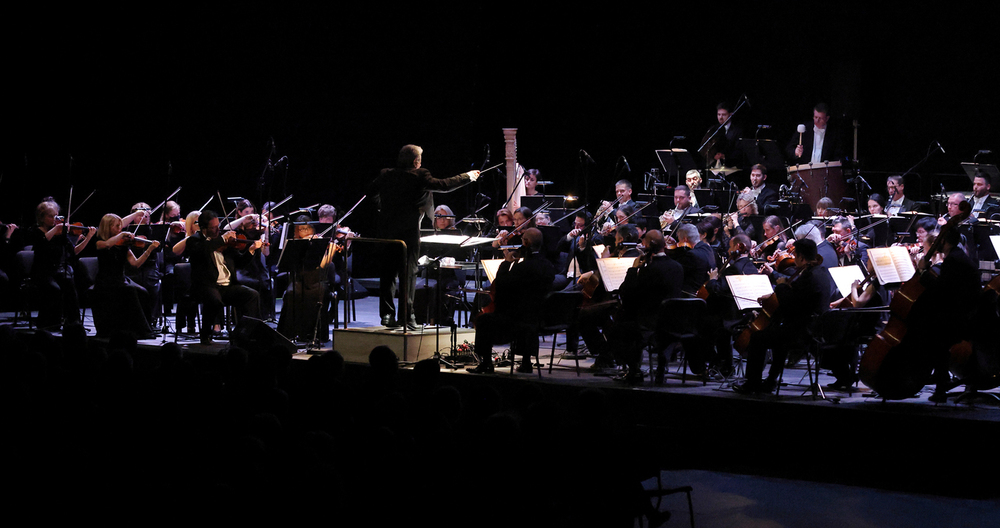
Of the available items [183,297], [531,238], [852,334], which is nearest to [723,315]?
[852,334]

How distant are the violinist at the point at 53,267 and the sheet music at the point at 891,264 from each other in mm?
7477

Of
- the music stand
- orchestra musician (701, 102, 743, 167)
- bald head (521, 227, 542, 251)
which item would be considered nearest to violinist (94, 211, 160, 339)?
bald head (521, 227, 542, 251)

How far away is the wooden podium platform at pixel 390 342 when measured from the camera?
24.8 ft

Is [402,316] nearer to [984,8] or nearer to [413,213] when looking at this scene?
[413,213]

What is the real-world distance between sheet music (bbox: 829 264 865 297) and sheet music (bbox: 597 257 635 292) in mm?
1565

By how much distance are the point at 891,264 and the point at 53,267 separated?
7.94m

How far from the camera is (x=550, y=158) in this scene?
13680 millimetres

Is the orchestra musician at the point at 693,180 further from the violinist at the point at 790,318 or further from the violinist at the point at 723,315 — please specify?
the violinist at the point at 790,318

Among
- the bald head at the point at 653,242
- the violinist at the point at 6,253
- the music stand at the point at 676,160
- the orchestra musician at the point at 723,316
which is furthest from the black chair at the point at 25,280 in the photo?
the music stand at the point at 676,160

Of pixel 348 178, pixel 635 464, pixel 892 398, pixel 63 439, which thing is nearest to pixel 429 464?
pixel 635 464

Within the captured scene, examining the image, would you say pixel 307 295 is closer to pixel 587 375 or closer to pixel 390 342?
pixel 390 342

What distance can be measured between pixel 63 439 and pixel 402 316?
4053 millimetres

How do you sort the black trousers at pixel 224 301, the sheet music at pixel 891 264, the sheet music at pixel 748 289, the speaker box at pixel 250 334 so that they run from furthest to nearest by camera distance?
the black trousers at pixel 224 301
the speaker box at pixel 250 334
the sheet music at pixel 748 289
the sheet music at pixel 891 264

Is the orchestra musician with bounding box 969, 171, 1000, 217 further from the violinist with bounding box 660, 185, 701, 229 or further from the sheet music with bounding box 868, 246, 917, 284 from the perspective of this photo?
the sheet music with bounding box 868, 246, 917, 284
